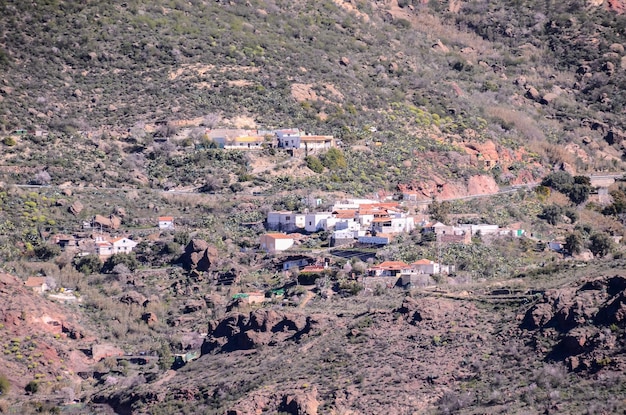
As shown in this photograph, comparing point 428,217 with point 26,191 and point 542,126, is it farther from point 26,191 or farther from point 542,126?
point 542,126

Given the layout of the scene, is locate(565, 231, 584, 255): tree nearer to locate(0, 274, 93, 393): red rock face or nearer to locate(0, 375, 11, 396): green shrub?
locate(0, 274, 93, 393): red rock face

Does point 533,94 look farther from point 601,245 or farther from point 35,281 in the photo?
point 35,281

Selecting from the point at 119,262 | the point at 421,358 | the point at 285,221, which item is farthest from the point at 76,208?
the point at 421,358

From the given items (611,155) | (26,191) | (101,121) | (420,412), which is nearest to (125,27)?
(101,121)

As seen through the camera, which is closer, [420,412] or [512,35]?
[420,412]

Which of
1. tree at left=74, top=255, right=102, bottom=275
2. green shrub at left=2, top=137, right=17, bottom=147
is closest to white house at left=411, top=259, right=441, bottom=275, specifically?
tree at left=74, top=255, right=102, bottom=275

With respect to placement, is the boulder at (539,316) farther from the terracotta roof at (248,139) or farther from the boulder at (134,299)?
the terracotta roof at (248,139)
